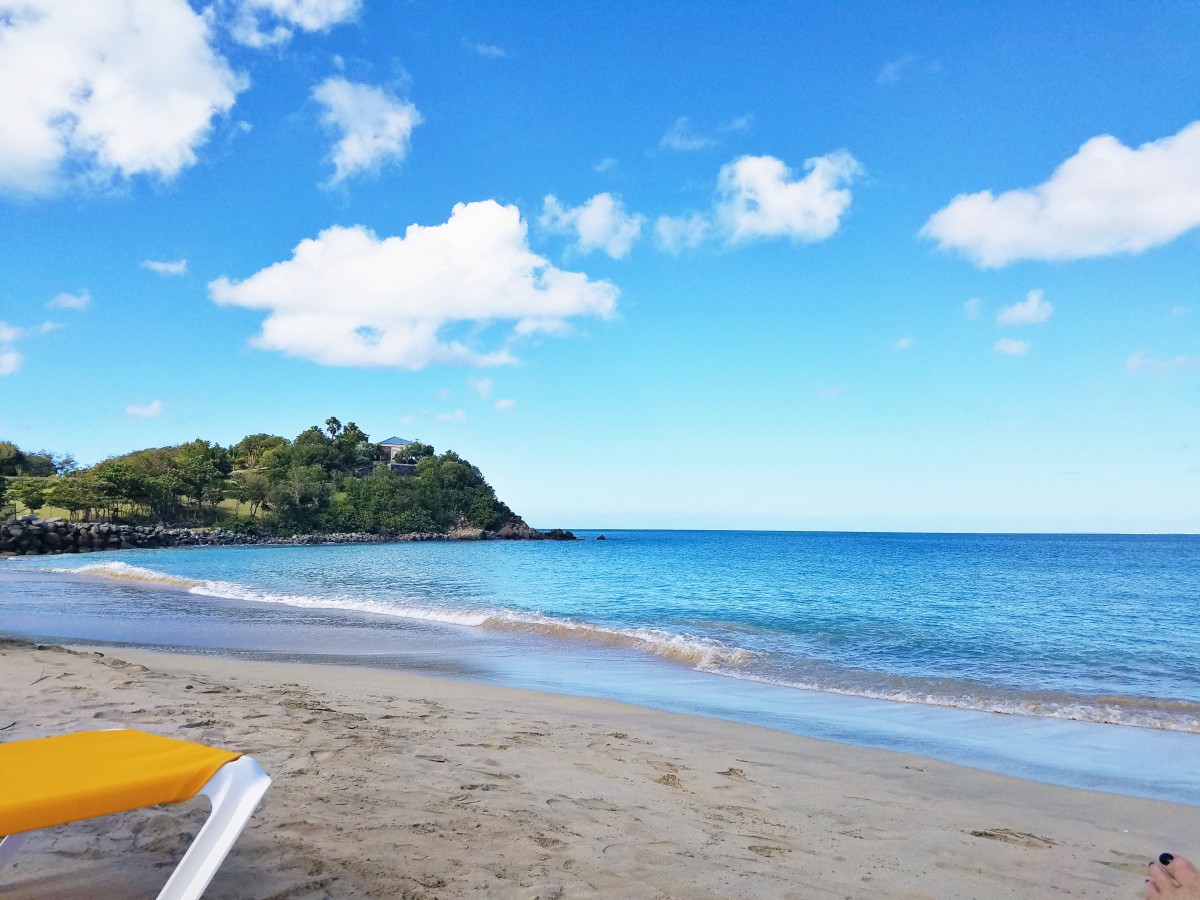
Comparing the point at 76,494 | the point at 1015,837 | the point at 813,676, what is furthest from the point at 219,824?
the point at 76,494

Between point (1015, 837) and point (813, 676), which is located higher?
point (1015, 837)

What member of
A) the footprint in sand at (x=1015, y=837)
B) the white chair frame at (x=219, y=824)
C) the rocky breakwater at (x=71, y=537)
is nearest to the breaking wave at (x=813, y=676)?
the footprint in sand at (x=1015, y=837)

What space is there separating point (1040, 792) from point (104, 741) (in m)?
6.29

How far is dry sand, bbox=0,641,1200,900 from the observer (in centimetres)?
343

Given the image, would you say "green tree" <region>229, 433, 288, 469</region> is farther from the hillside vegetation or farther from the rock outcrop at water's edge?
the rock outcrop at water's edge

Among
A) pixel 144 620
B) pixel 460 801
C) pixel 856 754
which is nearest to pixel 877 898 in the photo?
pixel 460 801

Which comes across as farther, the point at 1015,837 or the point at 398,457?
the point at 398,457

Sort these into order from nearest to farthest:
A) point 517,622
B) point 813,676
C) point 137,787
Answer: point 137,787, point 813,676, point 517,622

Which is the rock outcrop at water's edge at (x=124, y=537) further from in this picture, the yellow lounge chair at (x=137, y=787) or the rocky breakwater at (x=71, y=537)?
the yellow lounge chair at (x=137, y=787)

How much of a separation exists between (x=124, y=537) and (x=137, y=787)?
74.4 meters

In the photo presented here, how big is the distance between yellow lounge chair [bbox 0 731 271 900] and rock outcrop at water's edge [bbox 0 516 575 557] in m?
63.9

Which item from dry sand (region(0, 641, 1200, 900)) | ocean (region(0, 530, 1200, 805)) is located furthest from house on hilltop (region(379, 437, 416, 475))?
dry sand (region(0, 641, 1200, 900))

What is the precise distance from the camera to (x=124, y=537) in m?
64.8

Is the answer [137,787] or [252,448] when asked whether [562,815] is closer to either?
[137,787]
